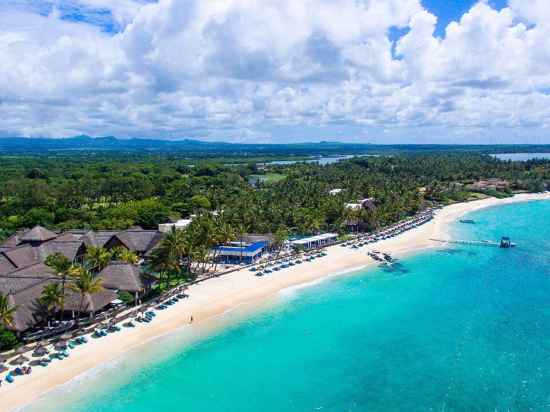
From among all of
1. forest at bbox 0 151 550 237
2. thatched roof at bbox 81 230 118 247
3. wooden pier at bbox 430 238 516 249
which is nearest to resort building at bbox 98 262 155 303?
thatched roof at bbox 81 230 118 247

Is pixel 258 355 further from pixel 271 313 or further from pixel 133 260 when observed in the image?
pixel 133 260

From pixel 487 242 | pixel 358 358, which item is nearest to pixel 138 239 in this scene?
pixel 358 358

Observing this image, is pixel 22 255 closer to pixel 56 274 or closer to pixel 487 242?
pixel 56 274

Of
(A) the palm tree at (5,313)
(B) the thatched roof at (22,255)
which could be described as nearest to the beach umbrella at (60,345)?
(A) the palm tree at (5,313)

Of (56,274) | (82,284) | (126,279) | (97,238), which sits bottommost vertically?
(97,238)

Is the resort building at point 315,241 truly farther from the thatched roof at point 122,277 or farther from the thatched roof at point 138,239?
the thatched roof at point 122,277

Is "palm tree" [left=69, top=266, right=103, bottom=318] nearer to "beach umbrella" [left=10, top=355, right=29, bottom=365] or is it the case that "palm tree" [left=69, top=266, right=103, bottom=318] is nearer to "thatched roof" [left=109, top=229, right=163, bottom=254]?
"beach umbrella" [left=10, top=355, right=29, bottom=365]
